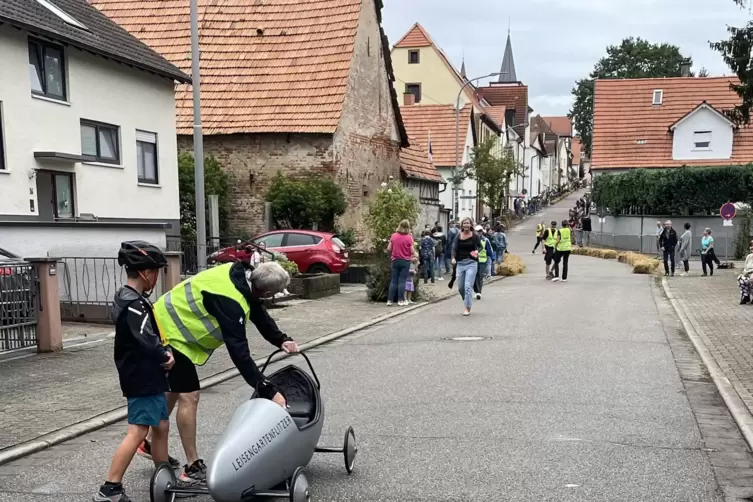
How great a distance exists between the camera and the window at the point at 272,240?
18422 millimetres

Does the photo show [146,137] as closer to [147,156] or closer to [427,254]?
[147,156]

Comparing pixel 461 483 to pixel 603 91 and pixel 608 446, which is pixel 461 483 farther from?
pixel 603 91

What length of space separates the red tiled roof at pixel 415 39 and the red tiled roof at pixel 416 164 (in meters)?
22.9

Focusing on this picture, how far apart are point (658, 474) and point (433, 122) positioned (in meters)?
41.7

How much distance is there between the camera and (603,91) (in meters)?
45.3

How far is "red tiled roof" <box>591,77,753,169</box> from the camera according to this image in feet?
136

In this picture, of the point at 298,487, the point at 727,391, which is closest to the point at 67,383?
the point at 298,487

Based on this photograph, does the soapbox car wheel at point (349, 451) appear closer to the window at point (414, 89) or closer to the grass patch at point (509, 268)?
the grass patch at point (509, 268)

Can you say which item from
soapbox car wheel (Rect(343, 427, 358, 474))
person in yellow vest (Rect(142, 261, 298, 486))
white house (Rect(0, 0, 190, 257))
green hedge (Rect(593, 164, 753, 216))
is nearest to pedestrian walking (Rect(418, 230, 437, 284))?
white house (Rect(0, 0, 190, 257))

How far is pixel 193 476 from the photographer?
4.65 metres

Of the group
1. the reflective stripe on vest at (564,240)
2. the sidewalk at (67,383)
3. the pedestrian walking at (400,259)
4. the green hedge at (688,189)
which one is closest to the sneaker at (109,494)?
the sidewalk at (67,383)

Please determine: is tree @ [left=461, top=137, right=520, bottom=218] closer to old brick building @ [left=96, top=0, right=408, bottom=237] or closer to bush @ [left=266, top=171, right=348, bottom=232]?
old brick building @ [left=96, top=0, right=408, bottom=237]

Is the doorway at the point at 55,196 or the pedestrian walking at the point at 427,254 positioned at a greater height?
the doorway at the point at 55,196

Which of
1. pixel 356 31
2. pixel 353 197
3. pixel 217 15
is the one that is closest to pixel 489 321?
pixel 353 197
